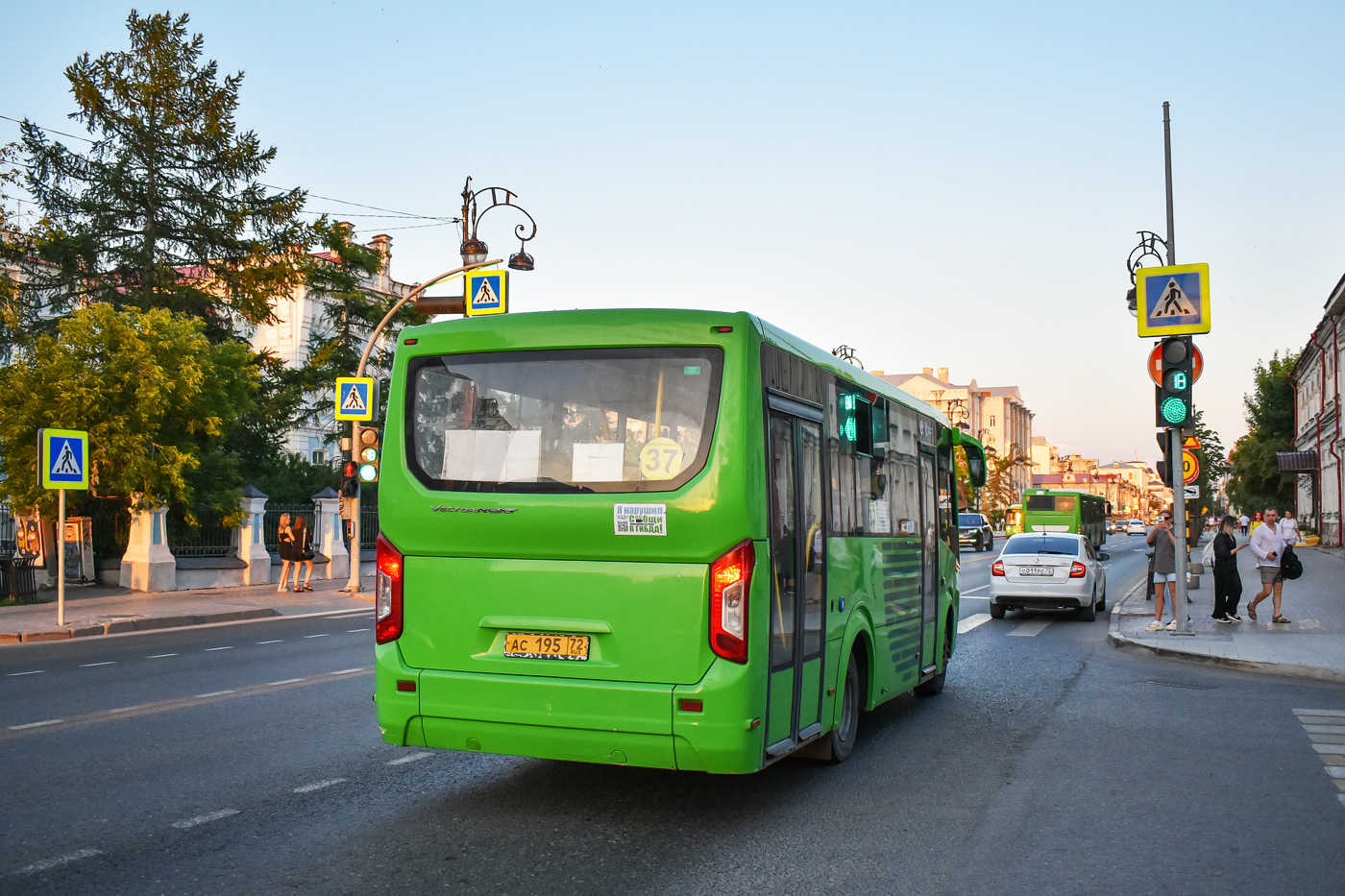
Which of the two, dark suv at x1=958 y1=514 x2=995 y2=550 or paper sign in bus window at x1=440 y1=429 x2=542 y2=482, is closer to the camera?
paper sign in bus window at x1=440 y1=429 x2=542 y2=482

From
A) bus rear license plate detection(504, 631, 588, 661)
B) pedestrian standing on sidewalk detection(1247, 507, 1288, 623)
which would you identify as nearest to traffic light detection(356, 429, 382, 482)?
pedestrian standing on sidewalk detection(1247, 507, 1288, 623)

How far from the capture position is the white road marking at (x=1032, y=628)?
57.9 ft

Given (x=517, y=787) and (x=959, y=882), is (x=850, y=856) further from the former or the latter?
(x=517, y=787)

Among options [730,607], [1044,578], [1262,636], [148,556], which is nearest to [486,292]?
[148,556]

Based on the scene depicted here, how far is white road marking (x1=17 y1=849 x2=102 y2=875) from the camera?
17.4ft

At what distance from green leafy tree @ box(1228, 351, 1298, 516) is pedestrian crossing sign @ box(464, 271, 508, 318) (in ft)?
176

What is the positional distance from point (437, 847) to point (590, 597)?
1.43 meters

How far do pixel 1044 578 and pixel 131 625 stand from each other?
1470cm

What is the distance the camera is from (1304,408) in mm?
59469

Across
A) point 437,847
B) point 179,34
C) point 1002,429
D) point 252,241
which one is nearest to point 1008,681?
point 437,847

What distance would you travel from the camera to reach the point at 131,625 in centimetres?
1798

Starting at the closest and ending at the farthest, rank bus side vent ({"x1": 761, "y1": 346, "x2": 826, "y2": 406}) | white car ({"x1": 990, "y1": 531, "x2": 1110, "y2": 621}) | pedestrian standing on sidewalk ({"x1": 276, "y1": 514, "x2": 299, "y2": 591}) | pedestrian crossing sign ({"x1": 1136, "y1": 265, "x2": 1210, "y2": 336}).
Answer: bus side vent ({"x1": 761, "y1": 346, "x2": 826, "y2": 406})
pedestrian crossing sign ({"x1": 1136, "y1": 265, "x2": 1210, "y2": 336})
white car ({"x1": 990, "y1": 531, "x2": 1110, "y2": 621})
pedestrian standing on sidewalk ({"x1": 276, "y1": 514, "x2": 299, "y2": 591})

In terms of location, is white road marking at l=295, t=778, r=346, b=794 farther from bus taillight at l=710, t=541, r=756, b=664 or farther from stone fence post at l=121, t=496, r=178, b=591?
stone fence post at l=121, t=496, r=178, b=591

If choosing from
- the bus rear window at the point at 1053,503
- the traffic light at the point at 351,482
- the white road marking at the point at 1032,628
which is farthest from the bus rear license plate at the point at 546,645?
the bus rear window at the point at 1053,503
